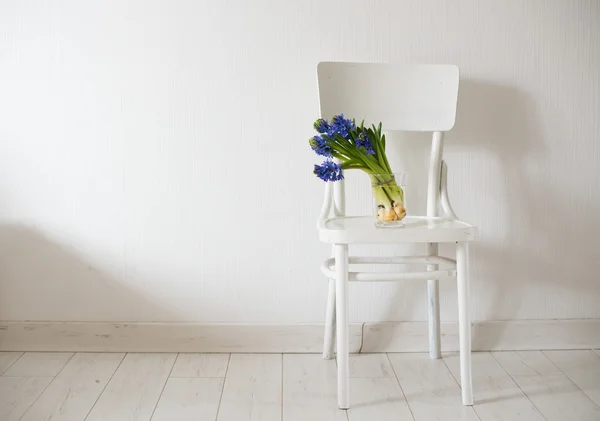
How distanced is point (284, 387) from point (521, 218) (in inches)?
30.8

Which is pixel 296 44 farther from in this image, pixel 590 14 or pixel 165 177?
pixel 590 14

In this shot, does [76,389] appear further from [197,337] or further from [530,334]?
[530,334]

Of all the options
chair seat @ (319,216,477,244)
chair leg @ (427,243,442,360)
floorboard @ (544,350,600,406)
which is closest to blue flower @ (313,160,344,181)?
chair seat @ (319,216,477,244)

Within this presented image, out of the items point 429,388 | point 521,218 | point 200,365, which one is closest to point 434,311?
point 429,388

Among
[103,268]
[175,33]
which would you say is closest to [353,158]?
[175,33]

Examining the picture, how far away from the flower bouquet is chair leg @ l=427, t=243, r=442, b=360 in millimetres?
287

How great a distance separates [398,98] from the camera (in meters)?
1.65

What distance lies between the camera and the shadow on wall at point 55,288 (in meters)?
1.80

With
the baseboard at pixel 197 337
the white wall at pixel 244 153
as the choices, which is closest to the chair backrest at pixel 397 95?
the white wall at pixel 244 153

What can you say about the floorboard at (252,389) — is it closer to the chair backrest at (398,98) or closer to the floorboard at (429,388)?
the floorboard at (429,388)

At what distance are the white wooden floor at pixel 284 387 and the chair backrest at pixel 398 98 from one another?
1.33 ft

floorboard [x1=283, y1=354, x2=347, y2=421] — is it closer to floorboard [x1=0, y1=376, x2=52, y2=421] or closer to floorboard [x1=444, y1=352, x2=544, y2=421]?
floorboard [x1=444, y1=352, x2=544, y2=421]

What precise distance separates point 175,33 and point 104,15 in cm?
19

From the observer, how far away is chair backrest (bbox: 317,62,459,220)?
5.37ft
